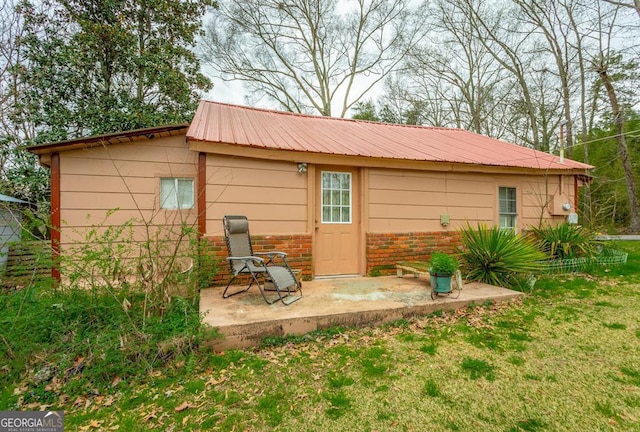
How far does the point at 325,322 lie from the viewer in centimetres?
350

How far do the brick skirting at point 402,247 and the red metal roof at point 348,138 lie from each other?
1.55 meters

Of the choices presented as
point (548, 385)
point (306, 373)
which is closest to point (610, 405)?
point (548, 385)

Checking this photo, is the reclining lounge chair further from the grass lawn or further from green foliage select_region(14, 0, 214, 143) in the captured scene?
green foliage select_region(14, 0, 214, 143)

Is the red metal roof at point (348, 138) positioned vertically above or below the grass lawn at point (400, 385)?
above

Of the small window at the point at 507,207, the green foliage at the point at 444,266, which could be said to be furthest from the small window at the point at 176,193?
the small window at the point at 507,207

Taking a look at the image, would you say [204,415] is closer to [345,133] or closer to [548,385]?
[548,385]

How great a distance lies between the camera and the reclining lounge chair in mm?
3877

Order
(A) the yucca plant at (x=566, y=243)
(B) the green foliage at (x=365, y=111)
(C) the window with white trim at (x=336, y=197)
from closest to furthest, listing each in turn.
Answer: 1. (C) the window with white trim at (x=336, y=197)
2. (A) the yucca plant at (x=566, y=243)
3. (B) the green foliage at (x=365, y=111)

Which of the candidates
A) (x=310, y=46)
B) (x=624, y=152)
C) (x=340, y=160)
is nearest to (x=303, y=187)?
(x=340, y=160)

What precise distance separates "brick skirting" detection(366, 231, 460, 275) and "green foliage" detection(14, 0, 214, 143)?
8258mm

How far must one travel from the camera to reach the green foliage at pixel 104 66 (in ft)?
28.4

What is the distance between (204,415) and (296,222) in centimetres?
343

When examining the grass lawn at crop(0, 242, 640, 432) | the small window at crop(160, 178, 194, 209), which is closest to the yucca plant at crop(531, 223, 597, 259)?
the grass lawn at crop(0, 242, 640, 432)

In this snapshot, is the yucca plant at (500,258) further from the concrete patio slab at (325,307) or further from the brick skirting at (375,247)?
the brick skirting at (375,247)
